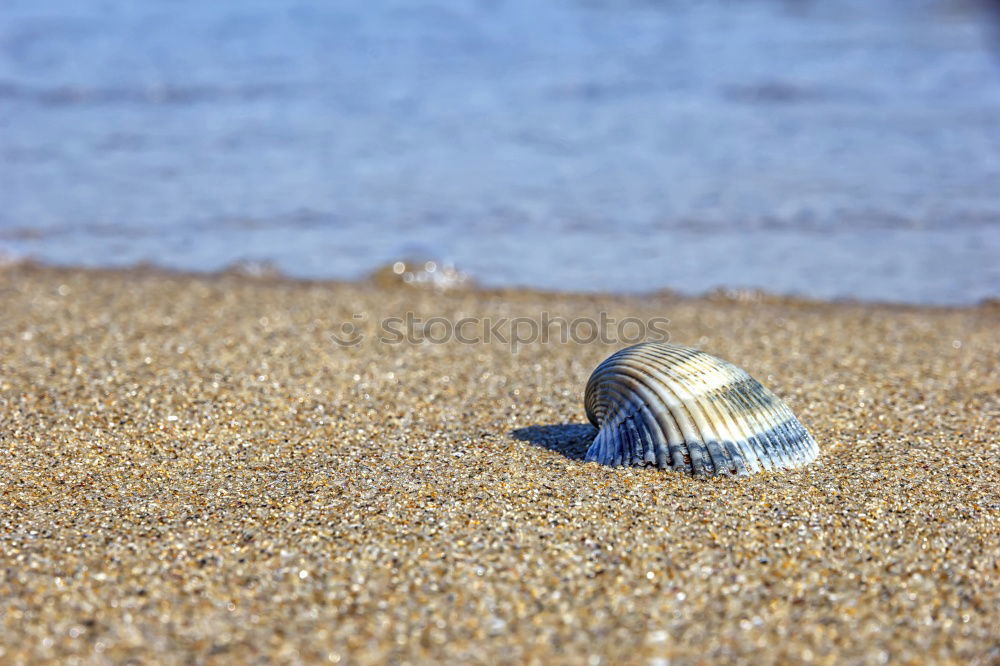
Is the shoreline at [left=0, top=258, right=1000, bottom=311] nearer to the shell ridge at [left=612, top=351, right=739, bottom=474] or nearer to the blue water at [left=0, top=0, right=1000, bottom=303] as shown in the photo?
the blue water at [left=0, top=0, right=1000, bottom=303]

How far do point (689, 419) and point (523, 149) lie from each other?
518cm

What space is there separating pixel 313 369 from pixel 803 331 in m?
2.36

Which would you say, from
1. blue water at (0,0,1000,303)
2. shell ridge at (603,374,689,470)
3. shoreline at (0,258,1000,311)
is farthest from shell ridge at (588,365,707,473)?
blue water at (0,0,1000,303)

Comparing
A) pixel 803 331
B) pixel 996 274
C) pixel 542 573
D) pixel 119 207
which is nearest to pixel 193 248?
pixel 119 207

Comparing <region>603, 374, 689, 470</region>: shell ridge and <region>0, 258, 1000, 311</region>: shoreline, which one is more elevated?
<region>0, 258, 1000, 311</region>: shoreline

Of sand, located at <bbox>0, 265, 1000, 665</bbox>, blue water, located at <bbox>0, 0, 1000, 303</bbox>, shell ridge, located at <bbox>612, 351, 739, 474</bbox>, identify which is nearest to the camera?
sand, located at <bbox>0, 265, 1000, 665</bbox>

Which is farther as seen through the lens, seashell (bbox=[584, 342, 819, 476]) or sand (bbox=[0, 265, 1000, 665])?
seashell (bbox=[584, 342, 819, 476])

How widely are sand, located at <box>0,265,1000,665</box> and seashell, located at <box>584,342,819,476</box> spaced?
0.07 m

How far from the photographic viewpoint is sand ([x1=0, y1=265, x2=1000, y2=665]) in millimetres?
2350

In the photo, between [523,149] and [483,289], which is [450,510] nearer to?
[483,289]

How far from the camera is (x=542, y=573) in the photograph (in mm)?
2582

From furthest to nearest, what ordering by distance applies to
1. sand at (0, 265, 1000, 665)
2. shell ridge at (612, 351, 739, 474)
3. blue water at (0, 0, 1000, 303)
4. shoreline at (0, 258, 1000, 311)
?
blue water at (0, 0, 1000, 303), shoreline at (0, 258, 1000, 311), shell ridge at (612, 351, 739, 474), sand at (0, 265, 1000, 665)

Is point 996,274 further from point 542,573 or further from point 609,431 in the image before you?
point 542,573

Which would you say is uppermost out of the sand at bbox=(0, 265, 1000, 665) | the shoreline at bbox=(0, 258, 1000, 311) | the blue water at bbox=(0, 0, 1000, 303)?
the blue water at bbox=(0, 0, 1000, 303)
